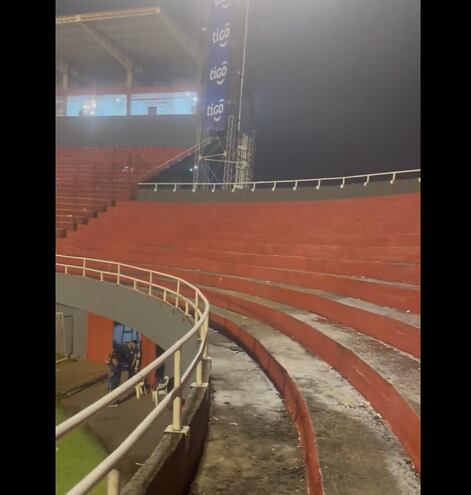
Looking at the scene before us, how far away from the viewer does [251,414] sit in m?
4.46

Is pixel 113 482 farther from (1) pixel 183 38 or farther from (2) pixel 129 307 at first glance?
(1) pixel 183 38

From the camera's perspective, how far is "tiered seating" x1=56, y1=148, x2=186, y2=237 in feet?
62.2

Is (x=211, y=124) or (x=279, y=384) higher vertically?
(x=211, y=124)

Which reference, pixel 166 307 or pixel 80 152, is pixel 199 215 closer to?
pixel 166 307

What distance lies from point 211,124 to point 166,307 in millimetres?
13383

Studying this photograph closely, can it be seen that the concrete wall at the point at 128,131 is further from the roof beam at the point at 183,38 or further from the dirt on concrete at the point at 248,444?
the dirt on concrete at the point at 248,444

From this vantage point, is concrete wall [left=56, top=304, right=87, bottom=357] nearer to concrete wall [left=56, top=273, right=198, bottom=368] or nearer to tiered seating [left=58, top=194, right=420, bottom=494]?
tiered seating [left=58, top=194, right=420, bottom=494]

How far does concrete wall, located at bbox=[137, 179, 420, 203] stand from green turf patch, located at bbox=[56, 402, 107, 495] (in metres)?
9.92

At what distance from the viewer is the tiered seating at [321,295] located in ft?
11.9

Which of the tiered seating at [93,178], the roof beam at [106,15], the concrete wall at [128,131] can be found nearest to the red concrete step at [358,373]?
the tiered seating at [93,178]

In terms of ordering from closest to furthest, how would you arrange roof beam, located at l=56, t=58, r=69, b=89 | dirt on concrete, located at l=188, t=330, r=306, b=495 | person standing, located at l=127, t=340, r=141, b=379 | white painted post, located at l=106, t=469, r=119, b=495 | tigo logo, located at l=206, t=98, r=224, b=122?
white painted post, located at l=106, t=469, r=119, b=495, dirt on concrete, located at l=188, t=330, r=306, b=495, person standing, located at l=127, t=340, r=141, b=379, tigo logo, located at l=206, t=98, r=224, b=122, roof beam, located at l=56, t=58, r=69, b=89

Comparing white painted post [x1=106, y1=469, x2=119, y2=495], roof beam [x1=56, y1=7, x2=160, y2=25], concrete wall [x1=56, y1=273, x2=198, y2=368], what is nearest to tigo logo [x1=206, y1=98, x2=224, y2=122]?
roof beam [x1=56, y1=7, x2=160, y2=25]

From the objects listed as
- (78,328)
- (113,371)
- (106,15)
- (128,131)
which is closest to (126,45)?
(106,15)

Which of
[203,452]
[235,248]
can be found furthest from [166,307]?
[203,452]
